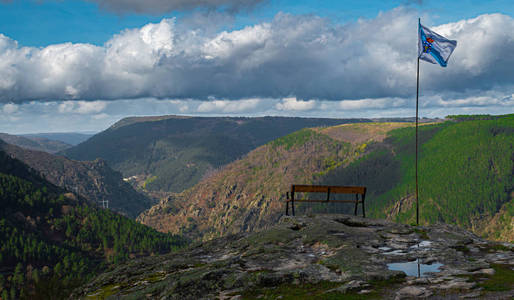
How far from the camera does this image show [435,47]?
97.4ft

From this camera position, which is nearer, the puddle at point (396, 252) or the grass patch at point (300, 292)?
the grass patch at point (300, 292)

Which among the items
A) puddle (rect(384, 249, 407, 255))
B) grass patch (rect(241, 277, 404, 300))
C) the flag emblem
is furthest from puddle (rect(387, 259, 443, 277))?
the flag emblem

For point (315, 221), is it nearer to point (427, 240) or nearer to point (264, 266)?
point (427, 240)

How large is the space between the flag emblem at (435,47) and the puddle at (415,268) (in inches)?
691

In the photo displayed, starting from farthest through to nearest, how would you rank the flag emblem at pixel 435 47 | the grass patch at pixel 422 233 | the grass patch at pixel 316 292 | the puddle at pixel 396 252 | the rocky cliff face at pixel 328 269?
the flag emblem at pixel 435 47, the grass patch at pixel 422 233, the puddle at pixel 396 252, the rocky cliff face at pixel 328 269, the grass patch at pixel 316 292

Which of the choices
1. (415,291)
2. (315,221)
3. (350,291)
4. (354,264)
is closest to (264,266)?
(354,264)

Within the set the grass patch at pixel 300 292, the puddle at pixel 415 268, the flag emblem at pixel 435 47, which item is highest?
the flag emblem at pixel 435 47

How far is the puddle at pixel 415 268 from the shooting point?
611 inches

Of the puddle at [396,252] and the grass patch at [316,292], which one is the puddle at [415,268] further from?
the puddle at [396,252]

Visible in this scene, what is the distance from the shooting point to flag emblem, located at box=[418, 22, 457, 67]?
29531mm

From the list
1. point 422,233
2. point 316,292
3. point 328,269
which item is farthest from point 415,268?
point 422,233

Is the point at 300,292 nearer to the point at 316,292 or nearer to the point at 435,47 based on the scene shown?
the point at 316,292

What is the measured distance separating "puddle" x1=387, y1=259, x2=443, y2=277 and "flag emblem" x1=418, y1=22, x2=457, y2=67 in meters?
17.5

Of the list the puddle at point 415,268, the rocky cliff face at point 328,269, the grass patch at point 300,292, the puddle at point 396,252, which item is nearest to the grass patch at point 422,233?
the rocky cliff face at point 328,269
